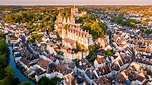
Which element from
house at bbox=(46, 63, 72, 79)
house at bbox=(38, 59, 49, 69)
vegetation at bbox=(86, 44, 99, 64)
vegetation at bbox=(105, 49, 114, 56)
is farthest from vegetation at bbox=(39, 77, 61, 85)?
vegetation at bbox=(105, 49, 114, 56)

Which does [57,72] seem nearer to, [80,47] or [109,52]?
[80,47]

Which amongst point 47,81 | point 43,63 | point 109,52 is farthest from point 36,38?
point 47,81

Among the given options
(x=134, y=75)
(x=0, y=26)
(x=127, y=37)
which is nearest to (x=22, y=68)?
Answer: (x=134, y=75)

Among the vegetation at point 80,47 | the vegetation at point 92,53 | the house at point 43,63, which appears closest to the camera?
the house at point 43,63

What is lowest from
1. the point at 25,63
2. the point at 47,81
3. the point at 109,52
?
the point at 47,81

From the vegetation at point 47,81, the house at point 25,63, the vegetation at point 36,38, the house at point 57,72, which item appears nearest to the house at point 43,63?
the house at point 57,72

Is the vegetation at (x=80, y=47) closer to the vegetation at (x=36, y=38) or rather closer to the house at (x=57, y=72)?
the house at (x=57, y=72)

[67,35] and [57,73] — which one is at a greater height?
[67,35]

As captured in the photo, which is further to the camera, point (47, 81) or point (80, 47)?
point (80, 47)

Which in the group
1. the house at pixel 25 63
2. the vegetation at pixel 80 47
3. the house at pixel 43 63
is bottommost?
the house at pixel 25 63

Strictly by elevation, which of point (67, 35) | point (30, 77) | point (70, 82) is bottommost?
point (30, 77)

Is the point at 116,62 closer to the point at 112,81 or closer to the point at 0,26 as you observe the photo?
the point at 112,81
